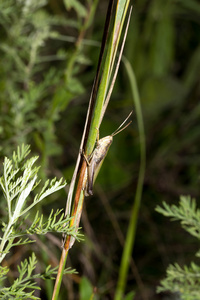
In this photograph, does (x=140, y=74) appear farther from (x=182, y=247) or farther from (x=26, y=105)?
(x=26, y=105)

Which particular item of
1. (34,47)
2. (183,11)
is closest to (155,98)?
(183,11)

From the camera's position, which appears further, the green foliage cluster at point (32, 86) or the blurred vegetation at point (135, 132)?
the blurred vegetation at point (135, 132)

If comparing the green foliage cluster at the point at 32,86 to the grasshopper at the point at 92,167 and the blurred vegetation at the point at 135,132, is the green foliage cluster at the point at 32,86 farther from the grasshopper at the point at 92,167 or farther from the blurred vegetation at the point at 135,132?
the grasshopper at the point at 92,167

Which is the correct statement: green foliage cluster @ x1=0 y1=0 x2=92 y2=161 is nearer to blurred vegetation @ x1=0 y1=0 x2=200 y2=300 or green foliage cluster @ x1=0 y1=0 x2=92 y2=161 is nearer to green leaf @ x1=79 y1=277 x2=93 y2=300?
blurred vegetation @ x1=0 y1=0 x2=200 y2=300

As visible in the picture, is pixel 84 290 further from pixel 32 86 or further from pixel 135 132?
pixel 135 132

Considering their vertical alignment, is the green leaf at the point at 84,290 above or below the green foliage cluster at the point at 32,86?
below

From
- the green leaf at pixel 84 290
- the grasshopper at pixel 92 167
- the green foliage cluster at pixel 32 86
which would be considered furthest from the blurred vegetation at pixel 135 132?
the grasshopper at pixel 92 167

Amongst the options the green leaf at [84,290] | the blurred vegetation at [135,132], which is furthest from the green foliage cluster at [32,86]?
the green leaf at [84,290]

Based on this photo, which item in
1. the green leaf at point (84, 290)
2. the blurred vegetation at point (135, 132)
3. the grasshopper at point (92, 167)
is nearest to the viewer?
the grasshopper at point (92, 167)

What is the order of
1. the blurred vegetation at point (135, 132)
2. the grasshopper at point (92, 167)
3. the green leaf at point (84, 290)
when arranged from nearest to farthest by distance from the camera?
the grasshopper at point (92, 167) → the green leaf at point (84, 290) → the blurred vegetation at point (135, 132)
